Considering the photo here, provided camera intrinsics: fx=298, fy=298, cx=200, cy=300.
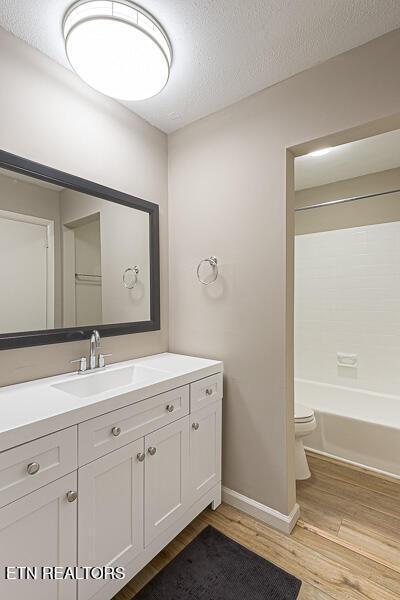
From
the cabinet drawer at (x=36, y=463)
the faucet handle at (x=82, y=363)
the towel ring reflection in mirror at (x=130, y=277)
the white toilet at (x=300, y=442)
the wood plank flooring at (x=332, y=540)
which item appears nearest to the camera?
the cabinet drawer at (x=36, y=463)

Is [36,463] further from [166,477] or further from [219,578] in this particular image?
[219,578]

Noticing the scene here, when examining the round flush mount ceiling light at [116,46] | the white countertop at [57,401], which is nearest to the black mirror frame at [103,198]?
the white countertop at [57,401]

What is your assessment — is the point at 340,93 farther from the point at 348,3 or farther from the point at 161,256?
the point at 161,256

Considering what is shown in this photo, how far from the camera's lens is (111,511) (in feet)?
3.78

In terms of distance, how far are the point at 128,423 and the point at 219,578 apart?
2.74 feet

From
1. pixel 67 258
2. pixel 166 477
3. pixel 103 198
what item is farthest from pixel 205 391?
pixel 103 198

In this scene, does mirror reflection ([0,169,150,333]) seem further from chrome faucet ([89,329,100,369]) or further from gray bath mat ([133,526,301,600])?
gray bath mat ([133,526,301,600])

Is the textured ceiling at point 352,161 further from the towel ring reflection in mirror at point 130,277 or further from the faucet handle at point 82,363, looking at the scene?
the faucet handle at point 82,363

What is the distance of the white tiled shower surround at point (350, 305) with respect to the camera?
2.71 m

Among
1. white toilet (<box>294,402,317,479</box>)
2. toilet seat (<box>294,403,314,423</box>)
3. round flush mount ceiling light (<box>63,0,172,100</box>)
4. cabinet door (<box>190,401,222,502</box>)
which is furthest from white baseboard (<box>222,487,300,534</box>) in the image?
round flush mount ceiling light (<box>63,0,172,100</box>)

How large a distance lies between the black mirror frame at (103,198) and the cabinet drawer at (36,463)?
0.56 metres

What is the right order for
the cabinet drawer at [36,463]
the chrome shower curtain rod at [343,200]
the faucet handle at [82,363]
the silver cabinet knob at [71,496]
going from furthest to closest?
the chrome shower curtain rod at [343,200], the faucet handle at [82,363], the silver cabinet knob at [71,496], the cabinet drawer at [36,463]

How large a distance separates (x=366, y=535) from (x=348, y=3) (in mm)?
→ 2493

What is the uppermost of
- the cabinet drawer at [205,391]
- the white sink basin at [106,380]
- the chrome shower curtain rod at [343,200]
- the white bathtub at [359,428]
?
the chrome shower curtain rod at [343,200]
